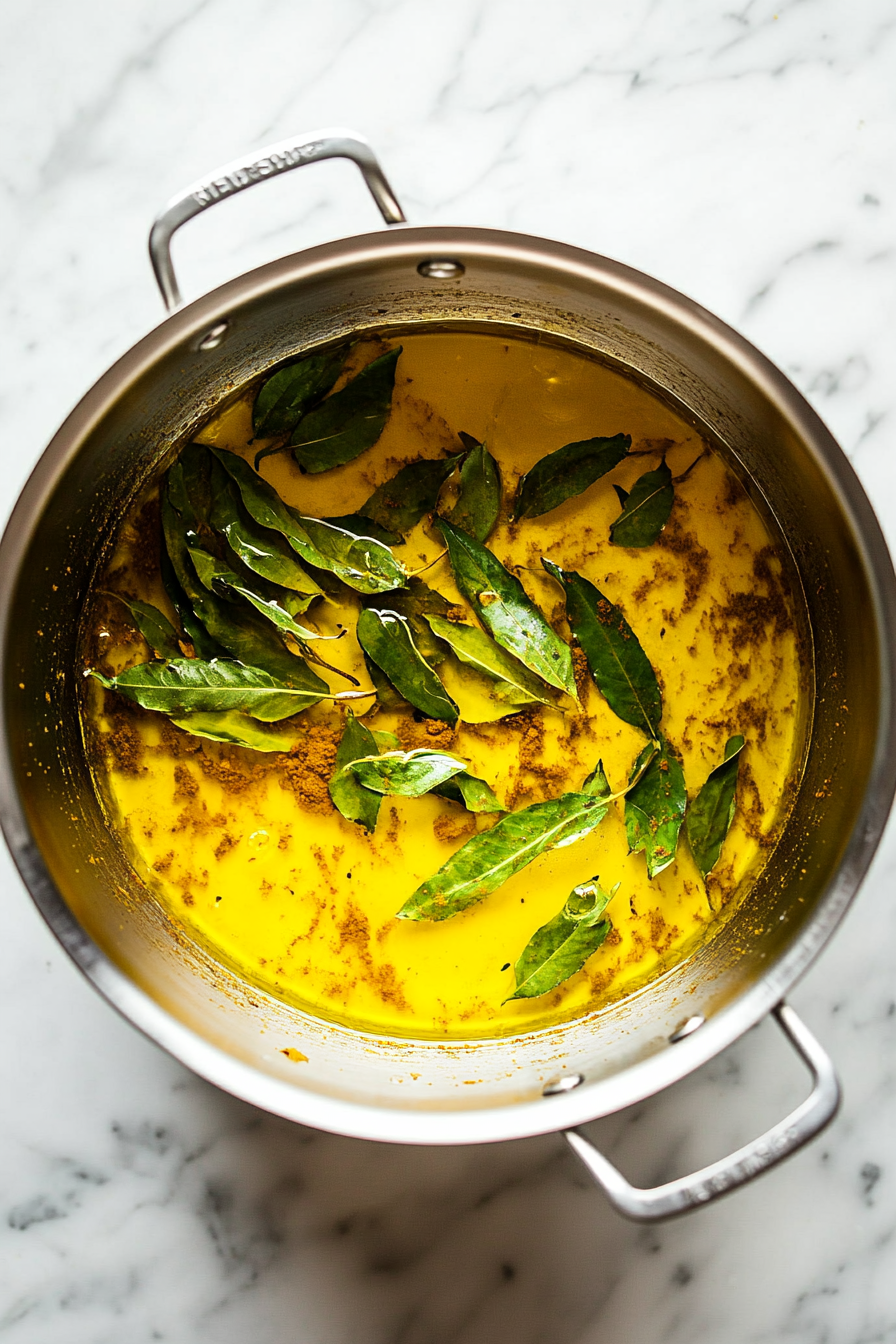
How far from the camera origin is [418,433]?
895 millimetres

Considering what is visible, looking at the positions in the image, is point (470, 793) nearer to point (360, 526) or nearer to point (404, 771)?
point (404, 771)

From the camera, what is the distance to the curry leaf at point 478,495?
34.4 inches

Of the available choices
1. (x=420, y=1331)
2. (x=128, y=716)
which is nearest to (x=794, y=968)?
(x=420, y=1331)

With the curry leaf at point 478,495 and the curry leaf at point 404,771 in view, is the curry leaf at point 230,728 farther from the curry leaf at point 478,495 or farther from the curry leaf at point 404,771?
the curry leaf at point 478,495

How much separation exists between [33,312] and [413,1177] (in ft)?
2.58

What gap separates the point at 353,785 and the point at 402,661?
11cm

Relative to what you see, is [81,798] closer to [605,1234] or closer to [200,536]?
[200,536]

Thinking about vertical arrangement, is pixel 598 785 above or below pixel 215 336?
below

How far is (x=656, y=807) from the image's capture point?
2.86 feet

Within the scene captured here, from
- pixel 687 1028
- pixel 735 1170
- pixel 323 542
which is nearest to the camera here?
pixel 735 1170

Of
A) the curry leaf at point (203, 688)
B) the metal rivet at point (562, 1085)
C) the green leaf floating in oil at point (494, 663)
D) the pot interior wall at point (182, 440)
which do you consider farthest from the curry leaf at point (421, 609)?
the metal rivet at point (562, 1085)

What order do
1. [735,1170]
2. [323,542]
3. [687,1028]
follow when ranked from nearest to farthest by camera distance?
[735,1170] → [687,1028] → [323,542]

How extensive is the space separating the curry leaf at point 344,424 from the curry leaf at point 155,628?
0.18 m

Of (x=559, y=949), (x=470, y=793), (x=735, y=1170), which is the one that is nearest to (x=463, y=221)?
(x=470, y=793)
